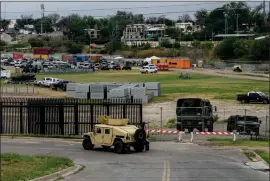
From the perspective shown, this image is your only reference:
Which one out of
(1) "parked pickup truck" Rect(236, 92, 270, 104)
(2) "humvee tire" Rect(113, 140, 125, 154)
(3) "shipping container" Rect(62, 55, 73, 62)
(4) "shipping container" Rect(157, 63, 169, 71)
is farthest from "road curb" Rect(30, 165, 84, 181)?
(3) "shipping container" Rect(62, 55, 73, 62)

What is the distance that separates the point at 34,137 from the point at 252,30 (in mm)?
149652

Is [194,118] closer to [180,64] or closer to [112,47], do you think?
[180,64]

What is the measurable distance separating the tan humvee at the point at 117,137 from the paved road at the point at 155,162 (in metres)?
0.38

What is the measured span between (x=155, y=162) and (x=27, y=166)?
17.0ft

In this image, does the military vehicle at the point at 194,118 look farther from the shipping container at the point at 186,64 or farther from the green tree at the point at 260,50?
the shipping container at the point at 186,64

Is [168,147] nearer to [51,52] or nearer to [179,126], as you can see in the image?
[179,126]

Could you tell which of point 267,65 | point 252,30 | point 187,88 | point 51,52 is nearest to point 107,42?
point 51,52

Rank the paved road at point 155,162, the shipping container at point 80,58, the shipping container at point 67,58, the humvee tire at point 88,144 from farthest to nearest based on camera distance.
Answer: the shipping container at point 67,58 < the shipping container at point 80,58 < the humvee tire at point 88,144 < the paved road at point 155,162

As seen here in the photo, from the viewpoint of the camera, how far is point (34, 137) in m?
27.9

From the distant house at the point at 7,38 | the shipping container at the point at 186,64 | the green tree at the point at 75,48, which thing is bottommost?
the shipping container at the point at 186,64

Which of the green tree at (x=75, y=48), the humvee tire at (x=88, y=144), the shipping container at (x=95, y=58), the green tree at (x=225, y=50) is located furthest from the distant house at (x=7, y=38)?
the humvee tire at (x=88, y=144)

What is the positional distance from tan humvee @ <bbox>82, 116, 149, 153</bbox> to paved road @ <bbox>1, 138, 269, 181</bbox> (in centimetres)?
38

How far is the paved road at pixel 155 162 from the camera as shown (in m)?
16.1

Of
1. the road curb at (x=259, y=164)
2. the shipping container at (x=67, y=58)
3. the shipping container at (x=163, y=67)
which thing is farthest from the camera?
the shipping container at (x=67, y=58)
